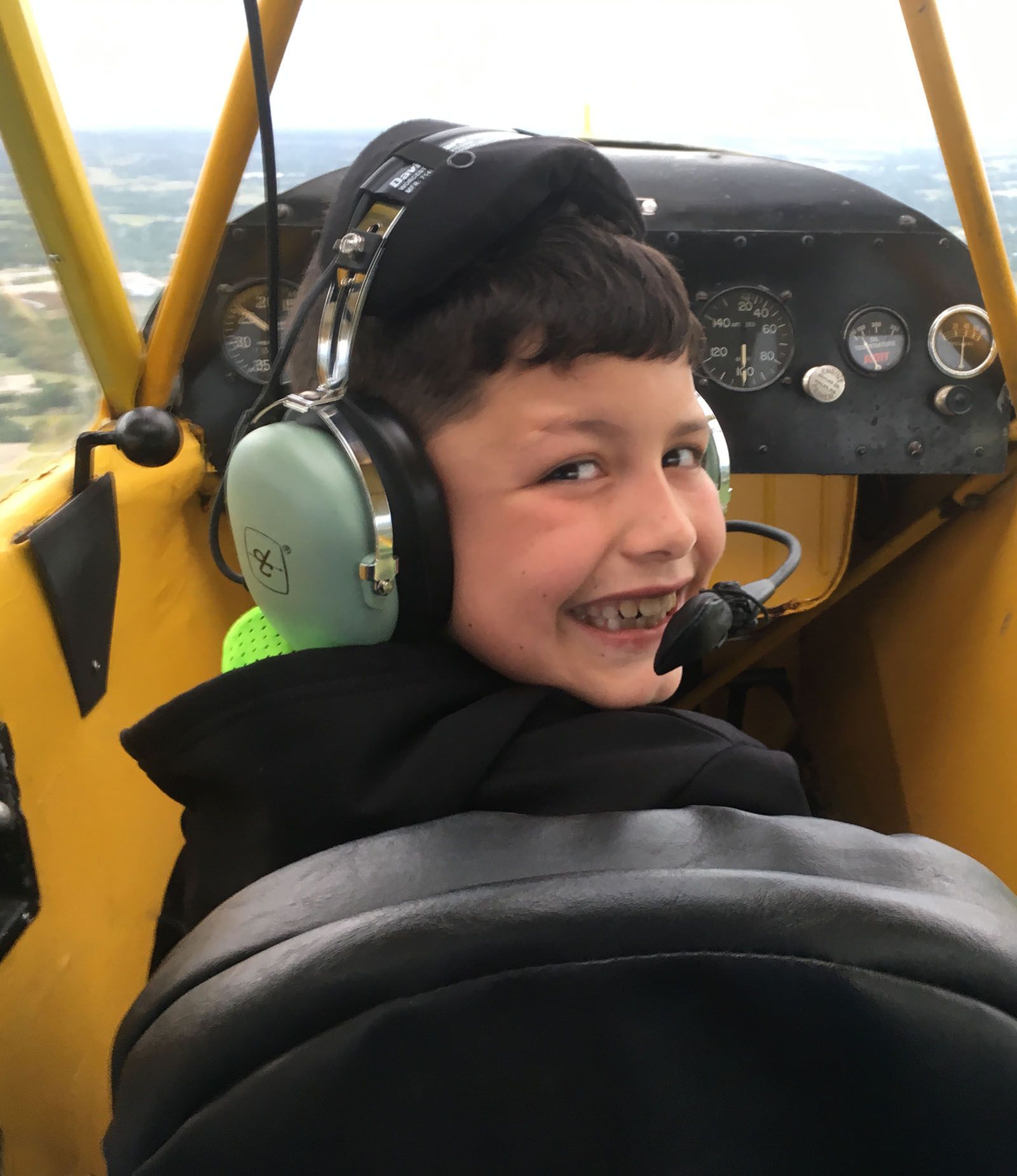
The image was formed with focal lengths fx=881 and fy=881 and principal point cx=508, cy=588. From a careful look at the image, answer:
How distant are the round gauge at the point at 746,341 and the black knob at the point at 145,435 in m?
0.94

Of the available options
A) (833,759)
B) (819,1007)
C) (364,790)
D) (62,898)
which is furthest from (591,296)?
(833,759)

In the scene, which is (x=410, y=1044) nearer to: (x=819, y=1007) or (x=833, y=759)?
(x=819, y=1007)

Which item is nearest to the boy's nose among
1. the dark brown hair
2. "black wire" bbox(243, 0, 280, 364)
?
the dark brown hair

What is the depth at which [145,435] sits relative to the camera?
0.90 meters

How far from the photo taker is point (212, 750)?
526mm

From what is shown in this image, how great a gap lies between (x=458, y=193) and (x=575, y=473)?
21cm

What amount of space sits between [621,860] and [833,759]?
1633mm

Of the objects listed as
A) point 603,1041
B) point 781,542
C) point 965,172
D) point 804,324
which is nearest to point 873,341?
point 804,324

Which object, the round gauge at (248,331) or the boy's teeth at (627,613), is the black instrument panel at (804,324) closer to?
the round gauge at (248,331)

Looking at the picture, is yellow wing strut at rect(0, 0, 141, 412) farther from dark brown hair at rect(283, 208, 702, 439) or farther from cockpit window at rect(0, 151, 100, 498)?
dark brown hair at rect(283, 208, 702, 439)

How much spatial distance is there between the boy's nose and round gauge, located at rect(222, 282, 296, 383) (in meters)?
0.97

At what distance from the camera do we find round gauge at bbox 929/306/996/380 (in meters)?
1.46

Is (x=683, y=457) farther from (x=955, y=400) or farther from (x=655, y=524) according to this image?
(x=955, y=400)

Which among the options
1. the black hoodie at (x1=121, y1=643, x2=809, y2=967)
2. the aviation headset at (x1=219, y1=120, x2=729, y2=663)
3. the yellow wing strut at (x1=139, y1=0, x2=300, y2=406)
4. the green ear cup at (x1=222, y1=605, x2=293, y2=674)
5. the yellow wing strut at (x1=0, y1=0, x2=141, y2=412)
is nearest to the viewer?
the black hoodie at (x1=121, y1=643, x2=809, y2=967)
